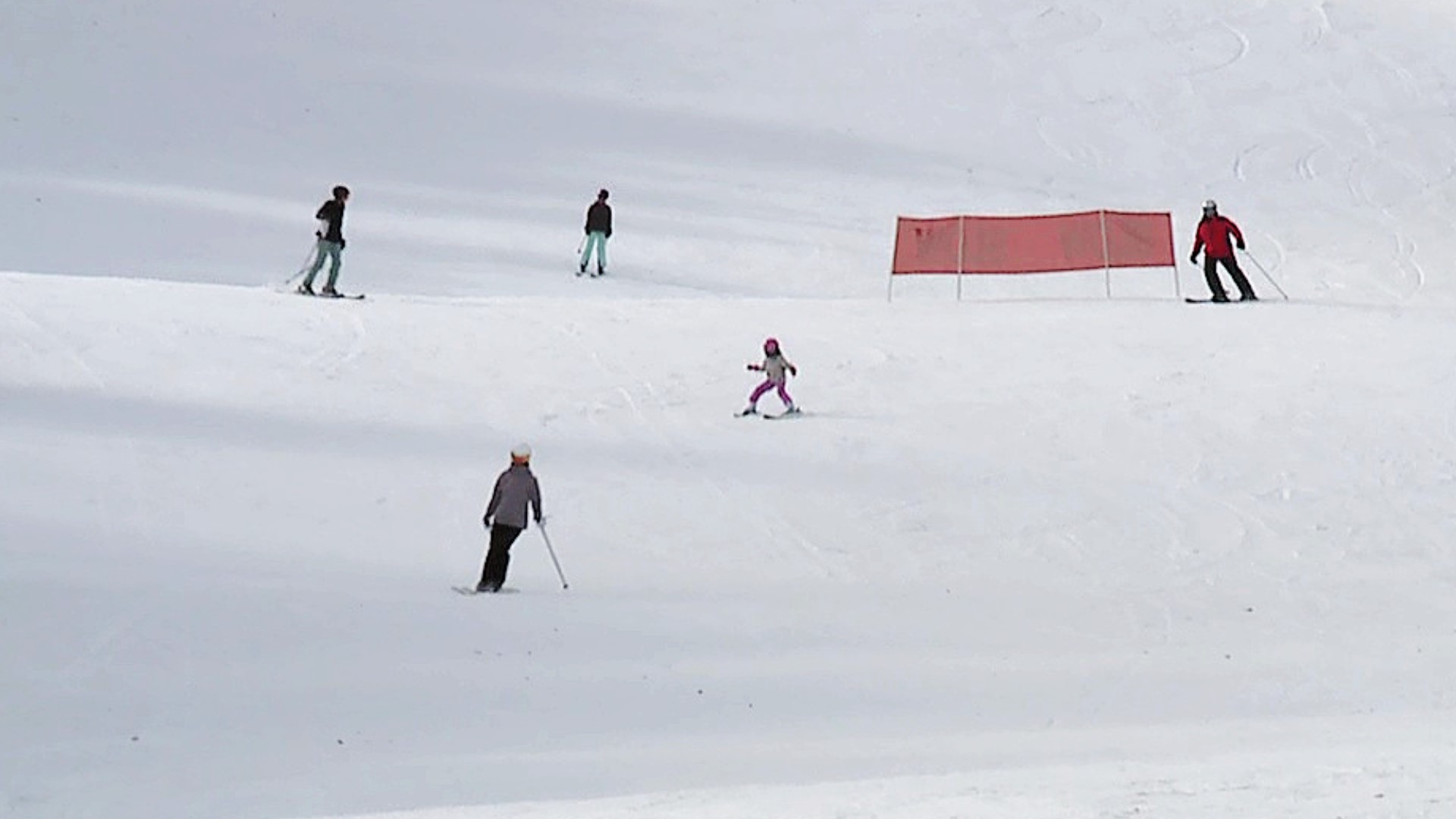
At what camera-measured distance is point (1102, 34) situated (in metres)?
45.3

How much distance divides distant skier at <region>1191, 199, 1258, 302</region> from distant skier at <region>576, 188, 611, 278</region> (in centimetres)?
779

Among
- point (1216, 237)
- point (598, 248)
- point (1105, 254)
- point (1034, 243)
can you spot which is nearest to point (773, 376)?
point (1216, 237)

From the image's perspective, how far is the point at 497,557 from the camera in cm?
1545

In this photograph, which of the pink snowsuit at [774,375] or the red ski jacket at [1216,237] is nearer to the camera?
the pink snowsuit at [774,375]

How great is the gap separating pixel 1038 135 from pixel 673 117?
6.32 meters

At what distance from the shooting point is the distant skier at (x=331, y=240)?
24766 mm

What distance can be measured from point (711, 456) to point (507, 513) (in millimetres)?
4419

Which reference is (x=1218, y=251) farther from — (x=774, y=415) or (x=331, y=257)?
(x=331, y=257)

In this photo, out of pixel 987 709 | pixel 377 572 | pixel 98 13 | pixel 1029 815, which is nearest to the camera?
pixel 1029 815

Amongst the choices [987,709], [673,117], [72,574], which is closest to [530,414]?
[72,574]

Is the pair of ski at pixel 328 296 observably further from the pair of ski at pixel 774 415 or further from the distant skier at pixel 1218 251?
the distant skier at pixel 1218 251

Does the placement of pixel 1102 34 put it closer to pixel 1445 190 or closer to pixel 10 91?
pixel 1445 190

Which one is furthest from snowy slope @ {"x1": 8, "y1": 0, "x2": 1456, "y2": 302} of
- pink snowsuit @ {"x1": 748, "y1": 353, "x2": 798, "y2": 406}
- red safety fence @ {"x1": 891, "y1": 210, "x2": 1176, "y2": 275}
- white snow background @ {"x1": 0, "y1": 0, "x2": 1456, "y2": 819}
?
pink snowsuit @ {"x1": 748, "y1": 353, "x2": 798, "y2": 406}

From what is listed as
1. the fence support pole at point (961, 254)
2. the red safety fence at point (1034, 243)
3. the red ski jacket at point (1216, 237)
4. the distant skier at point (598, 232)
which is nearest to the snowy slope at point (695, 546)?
the red ski jacket at point (1216, 237)
